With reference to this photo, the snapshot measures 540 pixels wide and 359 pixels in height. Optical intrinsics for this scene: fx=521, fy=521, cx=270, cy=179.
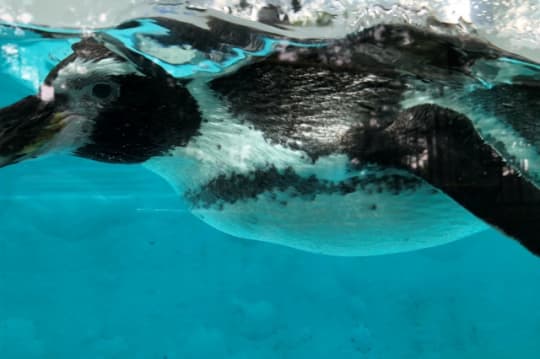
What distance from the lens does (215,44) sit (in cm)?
231

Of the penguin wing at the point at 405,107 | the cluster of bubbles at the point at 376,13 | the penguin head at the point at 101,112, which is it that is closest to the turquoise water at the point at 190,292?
the cluster of bubbles at the point at 376,13

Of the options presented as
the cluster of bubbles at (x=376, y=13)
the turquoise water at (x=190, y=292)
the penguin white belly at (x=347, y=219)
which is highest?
the cluster of bubbles at (x=376, y=13)

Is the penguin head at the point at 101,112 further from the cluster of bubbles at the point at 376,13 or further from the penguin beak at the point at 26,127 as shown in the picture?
the cluster of bubbles at the point at 376,13

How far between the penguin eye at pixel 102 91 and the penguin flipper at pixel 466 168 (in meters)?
1.02

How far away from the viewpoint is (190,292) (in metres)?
6.79

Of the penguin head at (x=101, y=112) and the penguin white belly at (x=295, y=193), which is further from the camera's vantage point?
the penguin white belly at (x=295, y=193)

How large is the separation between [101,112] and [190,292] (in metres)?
5.12

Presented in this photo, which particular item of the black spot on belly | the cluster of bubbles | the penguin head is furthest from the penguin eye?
the black spot on belly

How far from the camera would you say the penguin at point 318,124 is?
1890mm

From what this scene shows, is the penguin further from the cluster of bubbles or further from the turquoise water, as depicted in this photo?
the turquoise water

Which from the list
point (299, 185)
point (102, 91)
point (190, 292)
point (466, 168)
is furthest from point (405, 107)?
point (190, 292)

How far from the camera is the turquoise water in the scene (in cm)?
636

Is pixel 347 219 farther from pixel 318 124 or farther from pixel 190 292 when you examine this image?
pixel 190 292

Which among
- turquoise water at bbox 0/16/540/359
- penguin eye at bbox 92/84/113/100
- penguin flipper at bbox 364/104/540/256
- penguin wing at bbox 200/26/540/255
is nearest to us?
Result: penguin flipper at bbox 364/104/540/256
